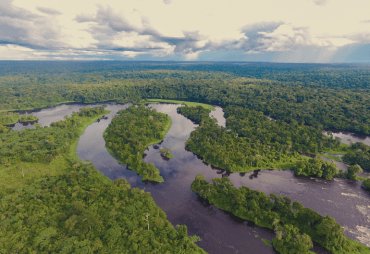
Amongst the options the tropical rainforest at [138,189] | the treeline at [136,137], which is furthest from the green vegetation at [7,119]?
the treeline at [136,137]

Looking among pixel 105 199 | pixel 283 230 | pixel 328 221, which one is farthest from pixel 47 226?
pixel 328 221

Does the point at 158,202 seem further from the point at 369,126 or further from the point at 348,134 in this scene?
the point at 369,126

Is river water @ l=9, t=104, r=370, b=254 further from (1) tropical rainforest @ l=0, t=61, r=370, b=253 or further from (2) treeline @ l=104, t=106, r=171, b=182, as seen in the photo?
(2) treeline @ l=104, t=106, r=171, b=182

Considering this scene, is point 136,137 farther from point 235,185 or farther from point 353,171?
point 353,171

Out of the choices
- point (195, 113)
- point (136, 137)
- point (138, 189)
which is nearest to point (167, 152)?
point (136, 137)

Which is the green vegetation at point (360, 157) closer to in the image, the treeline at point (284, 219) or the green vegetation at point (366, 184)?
the green vegetation at point (366, 184)
